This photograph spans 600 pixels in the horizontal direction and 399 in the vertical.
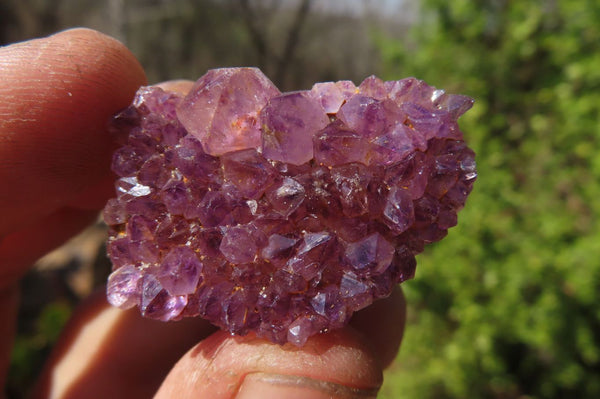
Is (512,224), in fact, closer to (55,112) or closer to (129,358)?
(129,358)

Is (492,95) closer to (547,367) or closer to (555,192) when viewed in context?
(555,192)

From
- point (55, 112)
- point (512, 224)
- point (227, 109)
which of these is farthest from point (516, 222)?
point (55, 112)

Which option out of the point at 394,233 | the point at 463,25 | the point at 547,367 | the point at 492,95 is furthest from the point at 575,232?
the point at 394,233

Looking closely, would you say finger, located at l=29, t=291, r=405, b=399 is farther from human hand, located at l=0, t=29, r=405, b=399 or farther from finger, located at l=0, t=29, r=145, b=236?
finger, located at l=0, t=29, r=145, b=236

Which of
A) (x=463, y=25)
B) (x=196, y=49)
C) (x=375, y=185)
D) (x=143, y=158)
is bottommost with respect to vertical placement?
(x=196, y=49)

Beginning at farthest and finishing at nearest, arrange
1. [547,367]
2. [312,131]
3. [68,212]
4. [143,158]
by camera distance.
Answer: [547,367], [68,212], [143,158], [312,131]

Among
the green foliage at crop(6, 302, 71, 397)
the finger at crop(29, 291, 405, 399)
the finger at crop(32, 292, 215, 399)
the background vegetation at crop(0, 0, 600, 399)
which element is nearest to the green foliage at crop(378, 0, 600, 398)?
the background vegetation at crop(0, 0, 600, 399)
